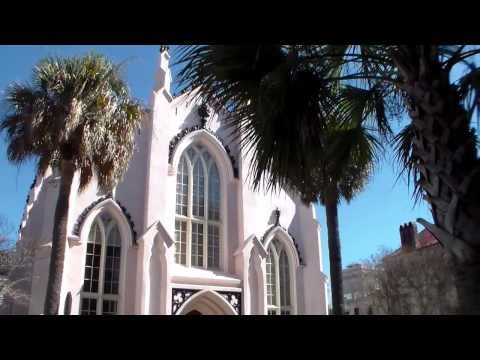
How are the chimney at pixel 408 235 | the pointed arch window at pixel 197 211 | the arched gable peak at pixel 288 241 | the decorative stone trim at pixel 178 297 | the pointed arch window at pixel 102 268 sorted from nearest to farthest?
the pointed arch window at pixel 102 268 → the decorative stone trim at pixel 178 297 → the pointed arch window at pixel 197 211 → the arched gable peak at pixel 288 241 → the chimney at pixel 408 235

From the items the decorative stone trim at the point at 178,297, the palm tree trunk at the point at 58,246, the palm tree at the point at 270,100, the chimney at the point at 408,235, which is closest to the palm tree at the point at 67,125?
the palm tree trunk at the point at 58,246

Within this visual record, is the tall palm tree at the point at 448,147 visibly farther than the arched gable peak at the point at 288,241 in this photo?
No

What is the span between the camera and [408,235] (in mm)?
33219

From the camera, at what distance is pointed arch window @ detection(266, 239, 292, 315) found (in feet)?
69.5

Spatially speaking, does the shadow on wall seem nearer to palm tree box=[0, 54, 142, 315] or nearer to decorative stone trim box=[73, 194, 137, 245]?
Answer: decorative stone trim box=[73, 194, 137, 245]

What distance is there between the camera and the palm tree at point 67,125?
38.0 feet

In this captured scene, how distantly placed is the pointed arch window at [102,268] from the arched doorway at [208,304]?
9.64 ft

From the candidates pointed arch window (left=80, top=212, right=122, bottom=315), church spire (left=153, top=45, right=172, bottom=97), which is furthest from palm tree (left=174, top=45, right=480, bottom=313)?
church spire (left=153, top=45, right=172, bottom=97)

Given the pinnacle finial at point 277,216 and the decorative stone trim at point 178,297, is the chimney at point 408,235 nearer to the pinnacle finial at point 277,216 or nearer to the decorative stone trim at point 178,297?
the pinnacle finial at point 277,216

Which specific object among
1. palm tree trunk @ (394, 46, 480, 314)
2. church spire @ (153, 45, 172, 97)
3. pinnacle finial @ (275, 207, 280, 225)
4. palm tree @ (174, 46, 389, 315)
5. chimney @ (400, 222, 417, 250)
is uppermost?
church spire @ (153, 45, 172, 97)

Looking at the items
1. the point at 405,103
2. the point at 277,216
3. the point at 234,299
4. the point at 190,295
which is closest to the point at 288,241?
the point at 277,216
